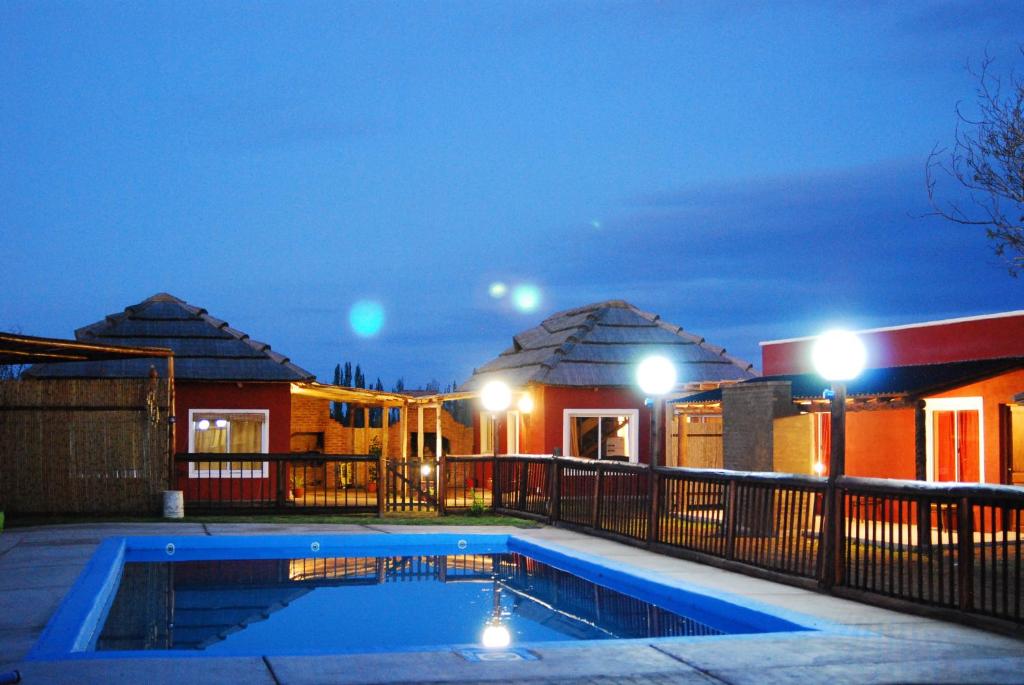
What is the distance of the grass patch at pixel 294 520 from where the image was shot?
17.6 meters

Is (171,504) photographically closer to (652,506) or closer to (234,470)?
(234,470)

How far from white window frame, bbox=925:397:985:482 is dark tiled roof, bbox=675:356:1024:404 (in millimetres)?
476

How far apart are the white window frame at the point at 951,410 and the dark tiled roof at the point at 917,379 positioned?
0.48m

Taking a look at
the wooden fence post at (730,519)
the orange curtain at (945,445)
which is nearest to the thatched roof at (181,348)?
the orange curtain at (945,445)

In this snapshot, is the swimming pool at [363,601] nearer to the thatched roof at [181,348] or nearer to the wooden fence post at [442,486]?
the wooden fence post at [442,486]

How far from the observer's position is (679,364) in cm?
2692

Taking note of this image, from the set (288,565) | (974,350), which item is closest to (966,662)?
(288,565)

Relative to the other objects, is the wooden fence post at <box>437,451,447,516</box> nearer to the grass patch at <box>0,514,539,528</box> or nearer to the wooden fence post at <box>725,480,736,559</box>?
the grass patch at <box>0,514,539,528</box>

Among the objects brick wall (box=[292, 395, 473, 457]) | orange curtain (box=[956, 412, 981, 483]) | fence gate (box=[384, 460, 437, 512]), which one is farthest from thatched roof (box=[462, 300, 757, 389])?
orange curtain (box=[956, 412, 981, 483])

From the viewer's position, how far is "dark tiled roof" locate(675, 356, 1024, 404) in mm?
17109

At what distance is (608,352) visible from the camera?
1045 inches

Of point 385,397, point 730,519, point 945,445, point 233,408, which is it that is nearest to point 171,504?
point 233,408

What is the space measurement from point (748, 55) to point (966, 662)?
23.9 meters

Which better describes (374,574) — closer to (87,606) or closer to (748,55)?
(87,606)
